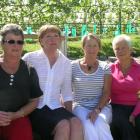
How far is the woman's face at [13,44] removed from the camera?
4098 mm

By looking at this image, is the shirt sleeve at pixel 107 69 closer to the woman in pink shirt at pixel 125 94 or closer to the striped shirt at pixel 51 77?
the woman in pink shirt at pixel 125 94

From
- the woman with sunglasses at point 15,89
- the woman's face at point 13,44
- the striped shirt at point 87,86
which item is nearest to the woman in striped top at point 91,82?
the striped shirt at point 87,86

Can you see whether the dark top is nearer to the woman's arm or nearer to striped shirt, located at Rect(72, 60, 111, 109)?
striped shirt, located at Rect(72, 60, 111, 109)

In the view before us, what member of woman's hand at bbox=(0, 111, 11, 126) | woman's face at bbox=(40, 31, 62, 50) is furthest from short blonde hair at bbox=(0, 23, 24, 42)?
woman's hand at bbox=(0, 111, 11, 126)

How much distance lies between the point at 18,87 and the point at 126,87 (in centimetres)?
133

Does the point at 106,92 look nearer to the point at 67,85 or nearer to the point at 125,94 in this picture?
the point at 125,94

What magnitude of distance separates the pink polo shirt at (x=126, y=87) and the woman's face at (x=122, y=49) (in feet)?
0.60

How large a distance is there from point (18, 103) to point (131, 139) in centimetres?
131

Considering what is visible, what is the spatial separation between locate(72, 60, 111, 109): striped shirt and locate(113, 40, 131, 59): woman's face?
0.27 meters

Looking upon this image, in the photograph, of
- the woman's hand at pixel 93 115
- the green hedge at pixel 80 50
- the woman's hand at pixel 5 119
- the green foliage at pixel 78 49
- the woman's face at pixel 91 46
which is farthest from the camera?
the green hedge at pixel 80 50

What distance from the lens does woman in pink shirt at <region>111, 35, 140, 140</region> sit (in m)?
4.60

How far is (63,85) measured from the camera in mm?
4699

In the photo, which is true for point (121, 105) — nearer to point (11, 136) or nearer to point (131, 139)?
point (131, 139)

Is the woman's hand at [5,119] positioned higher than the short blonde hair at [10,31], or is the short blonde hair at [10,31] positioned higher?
the short blonde hair at [10,31]
